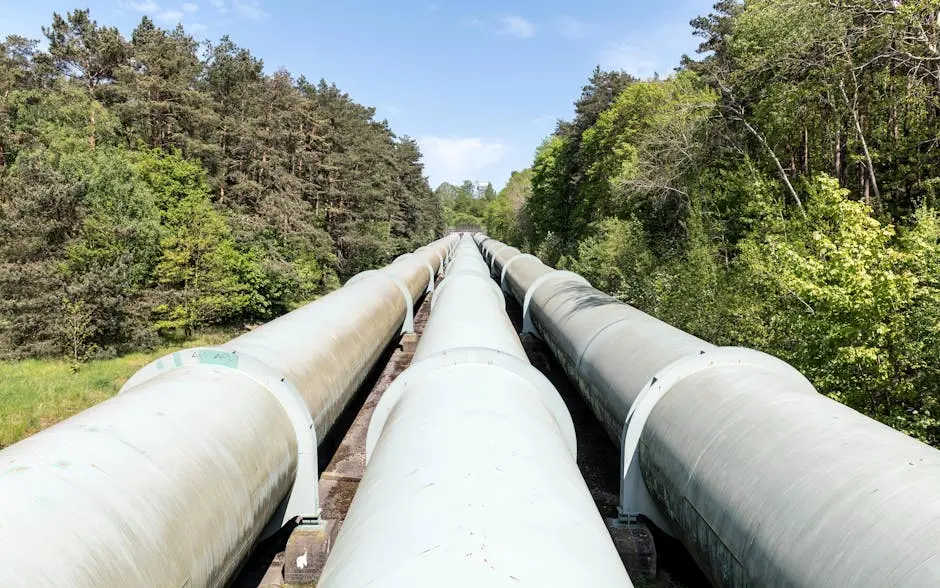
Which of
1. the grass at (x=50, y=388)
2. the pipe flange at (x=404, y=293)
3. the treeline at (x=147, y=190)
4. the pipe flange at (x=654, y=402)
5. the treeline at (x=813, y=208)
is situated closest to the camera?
the pipe flange at (x=654, y=402)

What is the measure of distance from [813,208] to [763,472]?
6881 mm

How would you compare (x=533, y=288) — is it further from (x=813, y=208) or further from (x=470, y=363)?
(x=470, y=363)

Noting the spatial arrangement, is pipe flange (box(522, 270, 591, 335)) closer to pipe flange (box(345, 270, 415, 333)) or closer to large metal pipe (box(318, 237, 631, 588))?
pipe flange (box(345, 270, 415, 333))

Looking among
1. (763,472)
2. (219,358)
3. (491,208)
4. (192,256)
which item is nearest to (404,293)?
(219,358)

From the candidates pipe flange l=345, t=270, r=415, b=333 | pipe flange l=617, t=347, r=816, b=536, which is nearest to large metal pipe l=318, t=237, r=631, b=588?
pipe flange l=617, t=347, r=816, b=536

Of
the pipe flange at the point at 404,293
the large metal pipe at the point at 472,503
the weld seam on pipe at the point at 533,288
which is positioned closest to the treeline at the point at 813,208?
the weld seam on pipe at the point at 533,288

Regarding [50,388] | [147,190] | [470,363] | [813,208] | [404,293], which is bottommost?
[50,388]

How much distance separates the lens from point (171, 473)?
3088mm

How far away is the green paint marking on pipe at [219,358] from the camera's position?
4508 mm

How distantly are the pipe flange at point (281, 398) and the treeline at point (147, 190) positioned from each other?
67.9ft

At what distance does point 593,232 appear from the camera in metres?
31.9

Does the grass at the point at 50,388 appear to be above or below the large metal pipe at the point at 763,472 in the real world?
below

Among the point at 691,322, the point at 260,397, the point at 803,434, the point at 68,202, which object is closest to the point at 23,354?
the point at 68,202

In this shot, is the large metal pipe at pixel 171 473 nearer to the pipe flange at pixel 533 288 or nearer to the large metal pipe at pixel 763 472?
the large metal pipe at pixel 763 472
